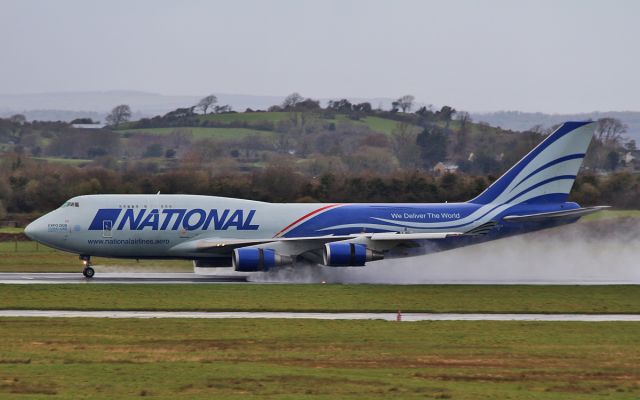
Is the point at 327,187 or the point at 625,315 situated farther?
the point at 327,187

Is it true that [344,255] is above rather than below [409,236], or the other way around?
below

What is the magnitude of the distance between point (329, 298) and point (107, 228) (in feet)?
39.3

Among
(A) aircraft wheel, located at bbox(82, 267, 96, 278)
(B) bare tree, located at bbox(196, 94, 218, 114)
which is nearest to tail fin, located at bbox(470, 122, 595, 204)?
(A) aircraft wheel, located at bbox(82, 267, 96, 278)

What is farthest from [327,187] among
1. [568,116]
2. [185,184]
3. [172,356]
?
[568,116]

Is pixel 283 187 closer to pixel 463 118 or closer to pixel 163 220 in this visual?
pixel 163 220

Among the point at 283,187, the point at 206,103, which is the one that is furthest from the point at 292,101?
the point at 283,187

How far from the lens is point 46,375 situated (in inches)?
955

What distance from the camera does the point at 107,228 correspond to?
47.4m

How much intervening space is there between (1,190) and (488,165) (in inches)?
1662

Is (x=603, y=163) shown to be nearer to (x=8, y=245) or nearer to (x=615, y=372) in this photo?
(x=8, y=245)

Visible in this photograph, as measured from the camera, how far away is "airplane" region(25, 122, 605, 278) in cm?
A: 4747

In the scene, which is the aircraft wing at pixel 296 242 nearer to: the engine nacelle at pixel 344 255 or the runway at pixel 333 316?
the engine nacelle at pixel 344 255

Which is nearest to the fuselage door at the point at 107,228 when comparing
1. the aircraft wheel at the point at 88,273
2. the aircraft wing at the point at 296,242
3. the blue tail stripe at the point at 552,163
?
the aircraft wheel at the point at 88,273

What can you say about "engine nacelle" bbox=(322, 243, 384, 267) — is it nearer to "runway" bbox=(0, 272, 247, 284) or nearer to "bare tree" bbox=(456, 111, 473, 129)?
"runway" bbox=(0, 272, 247, 284)
